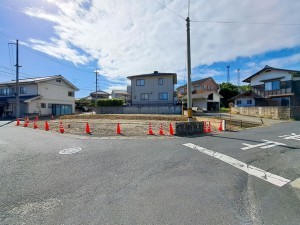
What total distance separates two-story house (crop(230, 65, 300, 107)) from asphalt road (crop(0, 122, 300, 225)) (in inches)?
1132

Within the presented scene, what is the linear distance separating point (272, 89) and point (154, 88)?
2153 cm

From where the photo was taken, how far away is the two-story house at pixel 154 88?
106 feet

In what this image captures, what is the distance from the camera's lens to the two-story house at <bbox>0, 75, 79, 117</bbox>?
92.8ft

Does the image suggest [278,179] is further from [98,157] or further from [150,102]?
[150,102]

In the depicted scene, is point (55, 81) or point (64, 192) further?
point (55, 81)

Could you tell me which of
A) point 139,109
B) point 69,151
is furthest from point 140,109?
point 69,151

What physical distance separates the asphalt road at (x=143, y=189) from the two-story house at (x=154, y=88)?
2613 centimetres

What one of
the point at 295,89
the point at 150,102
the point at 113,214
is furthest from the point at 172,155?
the point at 295,89

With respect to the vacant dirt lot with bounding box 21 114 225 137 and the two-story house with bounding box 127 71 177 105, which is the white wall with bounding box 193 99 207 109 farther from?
the vacant dirt lot with bounding box 21 114 225 137

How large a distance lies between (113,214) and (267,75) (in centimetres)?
3891

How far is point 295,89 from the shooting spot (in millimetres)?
28094

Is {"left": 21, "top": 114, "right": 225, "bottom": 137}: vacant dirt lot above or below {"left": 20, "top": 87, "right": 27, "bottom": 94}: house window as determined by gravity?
below

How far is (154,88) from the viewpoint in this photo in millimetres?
32781

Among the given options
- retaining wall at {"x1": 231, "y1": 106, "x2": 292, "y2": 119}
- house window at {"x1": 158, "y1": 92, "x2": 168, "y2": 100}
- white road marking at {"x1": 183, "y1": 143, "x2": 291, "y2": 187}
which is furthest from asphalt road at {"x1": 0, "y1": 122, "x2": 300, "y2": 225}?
house window at {"x1": 158, "y1": 92, "x2": 168, "y2": 100}
